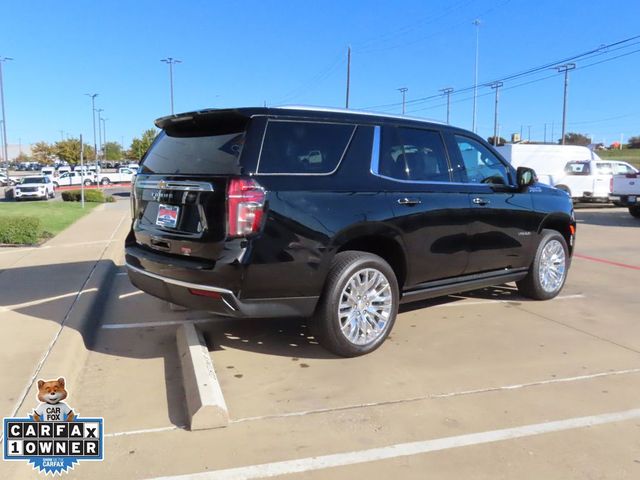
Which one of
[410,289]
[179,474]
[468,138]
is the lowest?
[179,474]

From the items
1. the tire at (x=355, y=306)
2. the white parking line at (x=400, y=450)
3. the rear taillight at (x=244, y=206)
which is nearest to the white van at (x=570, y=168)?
the tire at (x=355, y=306)

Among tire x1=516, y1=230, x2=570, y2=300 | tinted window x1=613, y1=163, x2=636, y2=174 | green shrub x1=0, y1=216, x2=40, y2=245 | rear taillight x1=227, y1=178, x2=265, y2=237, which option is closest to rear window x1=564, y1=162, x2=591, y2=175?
tinted window x1=613, y1=163, x2=636, y2=174

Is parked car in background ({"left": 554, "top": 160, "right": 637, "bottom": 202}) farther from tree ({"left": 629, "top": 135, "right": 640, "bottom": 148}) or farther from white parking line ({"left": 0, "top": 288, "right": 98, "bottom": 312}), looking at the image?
tree ({"left": 629, "top": 135, "right": 640, "bottom": 148})

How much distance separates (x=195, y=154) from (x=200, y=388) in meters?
1.80

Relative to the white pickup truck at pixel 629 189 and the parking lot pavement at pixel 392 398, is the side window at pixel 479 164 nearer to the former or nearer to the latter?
the parking lot pavement at pixel 392 398

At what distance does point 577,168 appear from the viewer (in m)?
22.9

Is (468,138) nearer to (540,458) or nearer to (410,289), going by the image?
(410,289)

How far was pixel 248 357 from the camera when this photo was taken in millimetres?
4695

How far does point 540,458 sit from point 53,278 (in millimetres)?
6415

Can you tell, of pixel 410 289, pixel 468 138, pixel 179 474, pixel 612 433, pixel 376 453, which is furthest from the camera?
pixel 468 138

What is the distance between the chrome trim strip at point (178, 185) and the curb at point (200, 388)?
1.28m

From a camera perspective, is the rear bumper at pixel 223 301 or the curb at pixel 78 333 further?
the curb at pixel 78 333

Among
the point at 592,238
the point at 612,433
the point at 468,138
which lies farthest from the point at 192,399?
the point at 592,238

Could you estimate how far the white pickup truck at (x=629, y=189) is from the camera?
17750 mm
